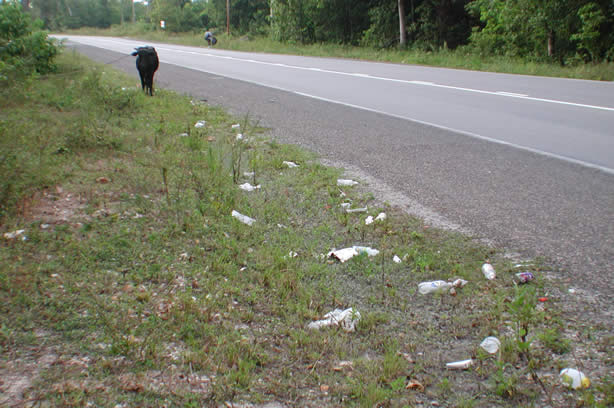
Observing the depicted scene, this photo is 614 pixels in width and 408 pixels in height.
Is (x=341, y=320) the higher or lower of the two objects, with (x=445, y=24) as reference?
lower

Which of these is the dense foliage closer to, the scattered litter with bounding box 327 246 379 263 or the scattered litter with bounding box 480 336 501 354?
the scattered litter with bounding box 327 246 379 263

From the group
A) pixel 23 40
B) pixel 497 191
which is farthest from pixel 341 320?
pixel 23 40

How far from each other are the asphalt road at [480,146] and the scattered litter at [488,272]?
406mm

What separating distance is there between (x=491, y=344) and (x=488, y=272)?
0.84m

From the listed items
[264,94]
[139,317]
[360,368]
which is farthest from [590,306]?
[264,94]

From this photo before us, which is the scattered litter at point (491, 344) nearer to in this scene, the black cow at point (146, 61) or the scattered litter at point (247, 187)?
the scattered litter at point (247, 187)

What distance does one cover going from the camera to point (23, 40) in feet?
42.0

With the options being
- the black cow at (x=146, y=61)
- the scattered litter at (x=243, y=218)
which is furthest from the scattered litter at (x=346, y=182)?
the black cow at (x=146, y=61)

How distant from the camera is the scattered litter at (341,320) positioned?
9.62 ft

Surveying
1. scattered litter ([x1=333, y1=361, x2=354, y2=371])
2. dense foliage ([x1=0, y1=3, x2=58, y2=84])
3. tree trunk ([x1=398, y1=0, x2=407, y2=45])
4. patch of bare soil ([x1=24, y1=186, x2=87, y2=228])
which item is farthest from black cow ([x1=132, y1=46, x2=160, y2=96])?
tree trunk ([x1=398, y1=0, x2=407, y2=45])

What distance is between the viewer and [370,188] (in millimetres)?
5371

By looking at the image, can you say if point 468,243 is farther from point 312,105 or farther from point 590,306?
point 312,105

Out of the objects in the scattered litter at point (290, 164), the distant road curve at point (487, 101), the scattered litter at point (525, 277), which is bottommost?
the scattered litter at point (525, 277)

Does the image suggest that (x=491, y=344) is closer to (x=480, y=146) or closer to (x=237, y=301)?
(x=237, y=301)
